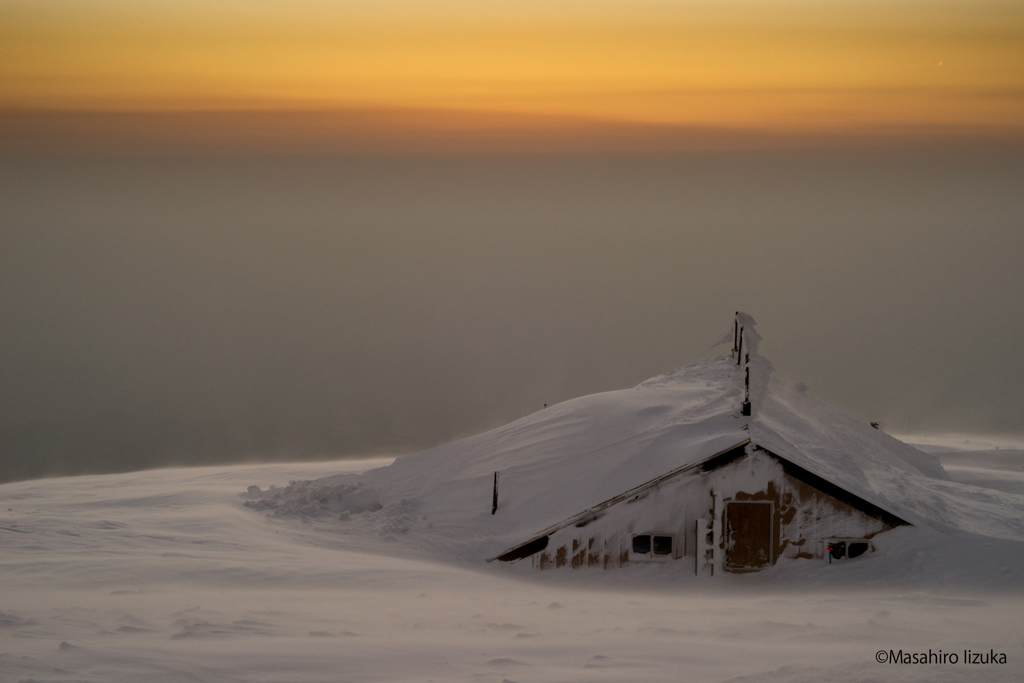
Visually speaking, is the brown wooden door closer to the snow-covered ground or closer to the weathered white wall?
the weathered white wall

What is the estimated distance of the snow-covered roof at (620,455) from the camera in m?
16.2

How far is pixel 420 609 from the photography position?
12.6 metres

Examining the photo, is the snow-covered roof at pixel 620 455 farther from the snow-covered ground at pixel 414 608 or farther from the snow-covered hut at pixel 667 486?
the snow-covered ground at pixel 414 608

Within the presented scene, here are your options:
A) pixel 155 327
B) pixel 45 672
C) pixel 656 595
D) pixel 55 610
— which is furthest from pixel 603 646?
pixel 155 327

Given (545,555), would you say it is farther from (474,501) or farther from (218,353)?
(218,353)

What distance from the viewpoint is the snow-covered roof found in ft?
53.1

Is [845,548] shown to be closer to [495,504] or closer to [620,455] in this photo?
[620,455]

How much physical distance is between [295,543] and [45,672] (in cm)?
746

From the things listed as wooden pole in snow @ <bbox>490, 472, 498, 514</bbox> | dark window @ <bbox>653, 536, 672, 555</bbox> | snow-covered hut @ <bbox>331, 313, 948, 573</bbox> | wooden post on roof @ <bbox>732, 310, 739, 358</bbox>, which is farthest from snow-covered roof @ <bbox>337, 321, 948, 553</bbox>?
dark window @ <bbox>653, 536, 672, 555</bbox>

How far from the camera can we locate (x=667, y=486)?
15430 mm

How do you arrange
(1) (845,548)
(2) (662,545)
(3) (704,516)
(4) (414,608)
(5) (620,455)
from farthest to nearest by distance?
(5) (620,455) < (2) (662,545) < (3) (704,516) < (1) (845,548) < (4) (414,608)

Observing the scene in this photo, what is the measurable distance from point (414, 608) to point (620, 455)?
19.1 ft

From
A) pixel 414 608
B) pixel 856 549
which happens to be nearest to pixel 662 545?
pixel 856 549

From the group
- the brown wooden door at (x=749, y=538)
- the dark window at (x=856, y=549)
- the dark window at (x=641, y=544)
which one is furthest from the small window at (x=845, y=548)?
the dark window at (x=641, y=544)
